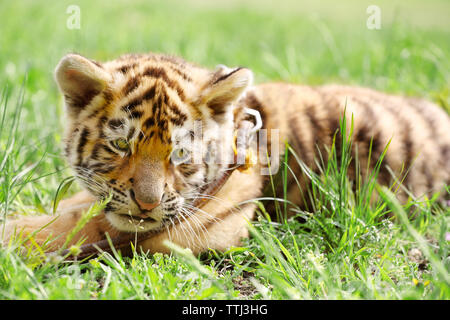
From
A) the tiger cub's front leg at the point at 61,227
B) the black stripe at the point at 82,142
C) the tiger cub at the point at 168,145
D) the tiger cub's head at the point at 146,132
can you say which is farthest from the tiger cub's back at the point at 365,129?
the tiger cub's front leg at the point at 61,227

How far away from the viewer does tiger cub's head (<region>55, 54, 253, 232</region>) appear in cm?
282

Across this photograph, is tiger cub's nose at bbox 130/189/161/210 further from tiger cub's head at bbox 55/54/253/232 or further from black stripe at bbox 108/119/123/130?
black stripe at bbox 108/119/123/130

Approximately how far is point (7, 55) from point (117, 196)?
4575 mm

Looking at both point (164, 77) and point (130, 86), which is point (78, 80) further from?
point (164, 77)

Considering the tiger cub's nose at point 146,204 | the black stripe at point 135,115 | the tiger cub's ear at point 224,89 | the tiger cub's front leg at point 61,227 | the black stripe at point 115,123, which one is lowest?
the tiger cub's front leg at point 61,227

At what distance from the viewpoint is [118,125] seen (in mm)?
2906

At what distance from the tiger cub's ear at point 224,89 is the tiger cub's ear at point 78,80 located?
0.61 metres

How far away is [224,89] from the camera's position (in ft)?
10.1

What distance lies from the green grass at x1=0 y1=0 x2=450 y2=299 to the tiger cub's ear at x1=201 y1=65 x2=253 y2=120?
559 millimetres

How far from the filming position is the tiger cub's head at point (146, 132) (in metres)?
2.82

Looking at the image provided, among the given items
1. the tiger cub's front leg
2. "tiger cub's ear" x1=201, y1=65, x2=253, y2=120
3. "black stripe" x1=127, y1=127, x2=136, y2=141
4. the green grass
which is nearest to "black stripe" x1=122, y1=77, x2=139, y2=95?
"black stripe" x1=127, y1=127, x2=136, y2=141

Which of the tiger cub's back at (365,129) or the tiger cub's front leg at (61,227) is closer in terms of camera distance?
the tiger cub's front leg at (61,227)

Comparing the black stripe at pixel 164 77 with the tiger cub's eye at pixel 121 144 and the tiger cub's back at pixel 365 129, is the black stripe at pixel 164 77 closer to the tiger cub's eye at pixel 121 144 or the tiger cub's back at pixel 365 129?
the tiger cub's eye at pixel 121 144

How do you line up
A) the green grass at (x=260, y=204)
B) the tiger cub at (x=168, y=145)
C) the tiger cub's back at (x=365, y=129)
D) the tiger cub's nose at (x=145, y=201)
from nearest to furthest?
the green grass at (x=260, y=204) < the tiger cub's nose at (x=145, y=201) < the tiger cub at (x=168, y=145) < the tiger cub's back at (x=365, y=129)
